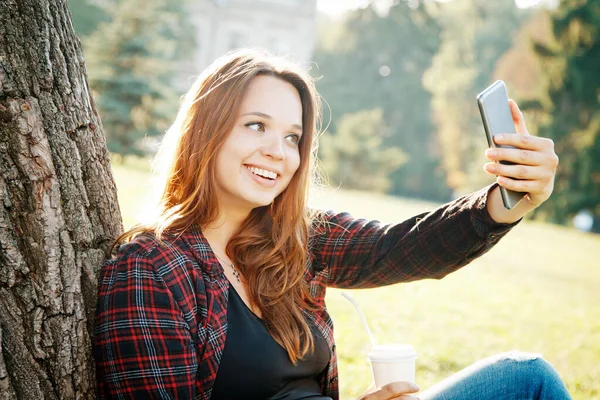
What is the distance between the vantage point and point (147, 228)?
205cm

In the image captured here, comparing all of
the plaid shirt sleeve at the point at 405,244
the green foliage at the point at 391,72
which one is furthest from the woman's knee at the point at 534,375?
the green foliage at the point at 391,72

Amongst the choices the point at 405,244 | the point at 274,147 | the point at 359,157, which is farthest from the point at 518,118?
the point at 359,157

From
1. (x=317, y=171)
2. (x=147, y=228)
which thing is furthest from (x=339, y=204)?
(x=147, y=228)

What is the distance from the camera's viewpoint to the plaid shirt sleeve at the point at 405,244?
2223 millimetres

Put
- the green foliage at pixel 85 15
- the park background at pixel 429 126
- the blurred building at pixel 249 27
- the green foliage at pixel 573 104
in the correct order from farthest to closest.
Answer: the blurred building at pixel 249 27
the green foliage at pixel 85 15
the green foliage at pixel 573 104
the park background at pixel 429 126

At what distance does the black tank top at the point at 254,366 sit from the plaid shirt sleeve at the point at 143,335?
0.39 feet

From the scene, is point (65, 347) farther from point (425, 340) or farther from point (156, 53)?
point (156, 53)

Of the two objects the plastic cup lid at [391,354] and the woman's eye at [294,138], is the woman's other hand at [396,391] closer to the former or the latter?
the plastic cup lid at [391,354]

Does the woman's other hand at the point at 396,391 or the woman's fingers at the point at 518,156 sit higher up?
the woman's fingers at the point at 518,156

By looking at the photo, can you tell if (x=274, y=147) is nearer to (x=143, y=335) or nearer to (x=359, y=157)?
(x=143, y=335)

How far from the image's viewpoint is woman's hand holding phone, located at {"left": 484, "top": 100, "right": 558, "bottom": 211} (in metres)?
1.86

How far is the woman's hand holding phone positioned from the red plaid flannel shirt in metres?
0.25

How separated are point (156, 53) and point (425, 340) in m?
15.9

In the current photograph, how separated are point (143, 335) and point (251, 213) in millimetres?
810
